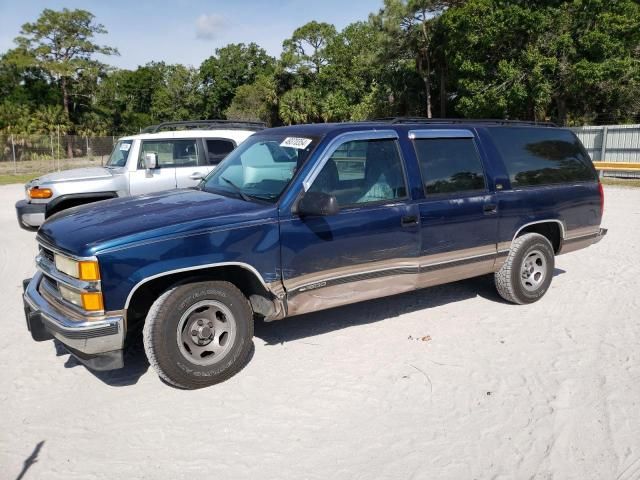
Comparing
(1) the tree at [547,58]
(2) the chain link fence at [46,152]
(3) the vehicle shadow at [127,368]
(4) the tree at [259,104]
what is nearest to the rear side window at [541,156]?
(3) the vehicle shadow at [127,368]

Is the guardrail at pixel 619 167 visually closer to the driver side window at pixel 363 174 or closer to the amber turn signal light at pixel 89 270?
the driver side window at pixel 363 174

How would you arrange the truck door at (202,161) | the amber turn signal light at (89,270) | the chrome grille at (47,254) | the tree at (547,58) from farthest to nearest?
the tree at (547,58), the truck door at (202,161), the chrome grille at (47,254), the amber turn signal light at (89,270)

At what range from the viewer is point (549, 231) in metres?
6.10

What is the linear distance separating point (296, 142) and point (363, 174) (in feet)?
2.10

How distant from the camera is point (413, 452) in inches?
127

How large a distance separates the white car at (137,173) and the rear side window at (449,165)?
14.8ft

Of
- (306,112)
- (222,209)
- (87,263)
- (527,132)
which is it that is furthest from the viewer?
(306,112)

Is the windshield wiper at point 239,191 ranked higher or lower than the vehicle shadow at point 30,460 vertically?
higher

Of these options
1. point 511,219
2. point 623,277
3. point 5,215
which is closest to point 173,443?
point 511,219

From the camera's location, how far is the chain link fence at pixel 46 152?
29.5 m

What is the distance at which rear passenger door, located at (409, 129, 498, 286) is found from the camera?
492cm

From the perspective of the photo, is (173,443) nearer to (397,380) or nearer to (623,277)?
(397,380)

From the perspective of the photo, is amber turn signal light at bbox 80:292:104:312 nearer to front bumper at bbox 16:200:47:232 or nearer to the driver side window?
the driver side window

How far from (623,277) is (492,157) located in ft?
9.38
